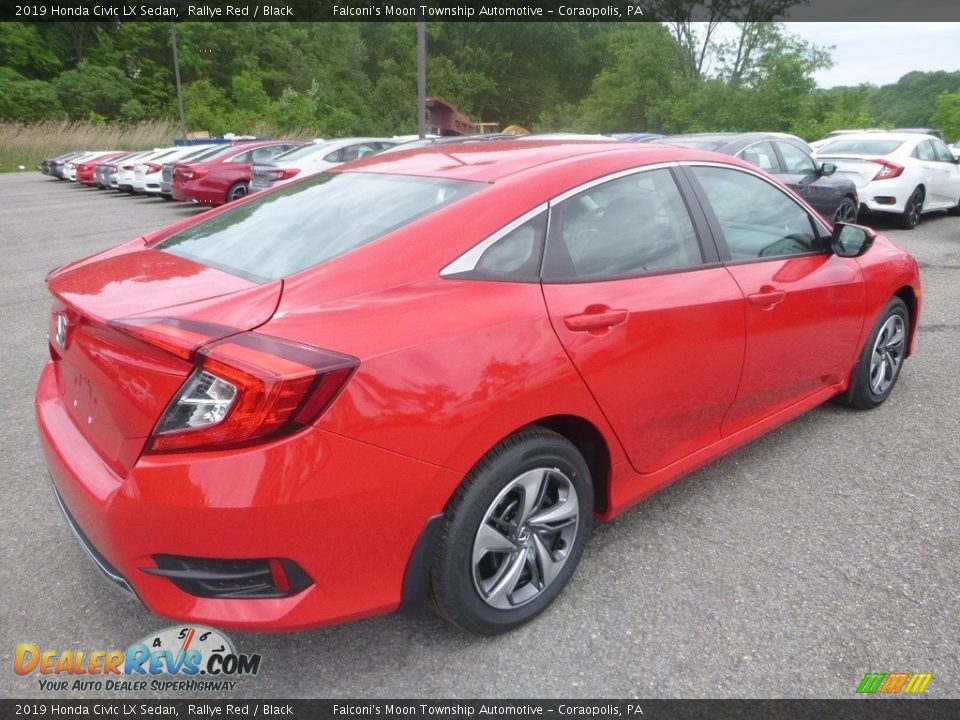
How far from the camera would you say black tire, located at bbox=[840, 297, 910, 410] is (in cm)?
397

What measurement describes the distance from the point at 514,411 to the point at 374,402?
0.45 metres

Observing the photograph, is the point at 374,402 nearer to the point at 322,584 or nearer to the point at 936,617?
the point at 322,584

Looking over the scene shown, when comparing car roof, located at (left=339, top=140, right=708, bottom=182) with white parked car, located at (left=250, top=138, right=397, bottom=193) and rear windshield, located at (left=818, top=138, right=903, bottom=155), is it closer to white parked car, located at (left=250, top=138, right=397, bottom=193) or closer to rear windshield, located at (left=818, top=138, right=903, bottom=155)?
rear windshield, located at (left=818, top=138, right=903, bottom=155)

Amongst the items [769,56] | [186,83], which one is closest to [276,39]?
[186,83]

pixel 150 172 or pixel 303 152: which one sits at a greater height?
pixel 303 152

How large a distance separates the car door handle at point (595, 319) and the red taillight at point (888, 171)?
10168mm

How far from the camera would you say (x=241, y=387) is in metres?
1.76

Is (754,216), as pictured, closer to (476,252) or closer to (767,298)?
(767,298)

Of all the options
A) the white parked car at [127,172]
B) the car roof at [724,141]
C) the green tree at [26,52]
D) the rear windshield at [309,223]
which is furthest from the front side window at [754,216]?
the green tree at [26,52]

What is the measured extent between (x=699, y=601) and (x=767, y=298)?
1.27 meters

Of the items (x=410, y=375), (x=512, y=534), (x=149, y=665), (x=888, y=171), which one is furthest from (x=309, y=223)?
(x=888, y=171)

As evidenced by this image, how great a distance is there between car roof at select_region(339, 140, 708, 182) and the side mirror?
874mm

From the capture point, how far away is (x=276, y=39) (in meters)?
62.5

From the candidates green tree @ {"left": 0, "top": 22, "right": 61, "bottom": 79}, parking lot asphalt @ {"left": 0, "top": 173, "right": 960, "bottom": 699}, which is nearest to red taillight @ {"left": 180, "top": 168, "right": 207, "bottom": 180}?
parking lot asphalt @ {"left": 0, "top": 173, "right": 960, "bottom": 699}
